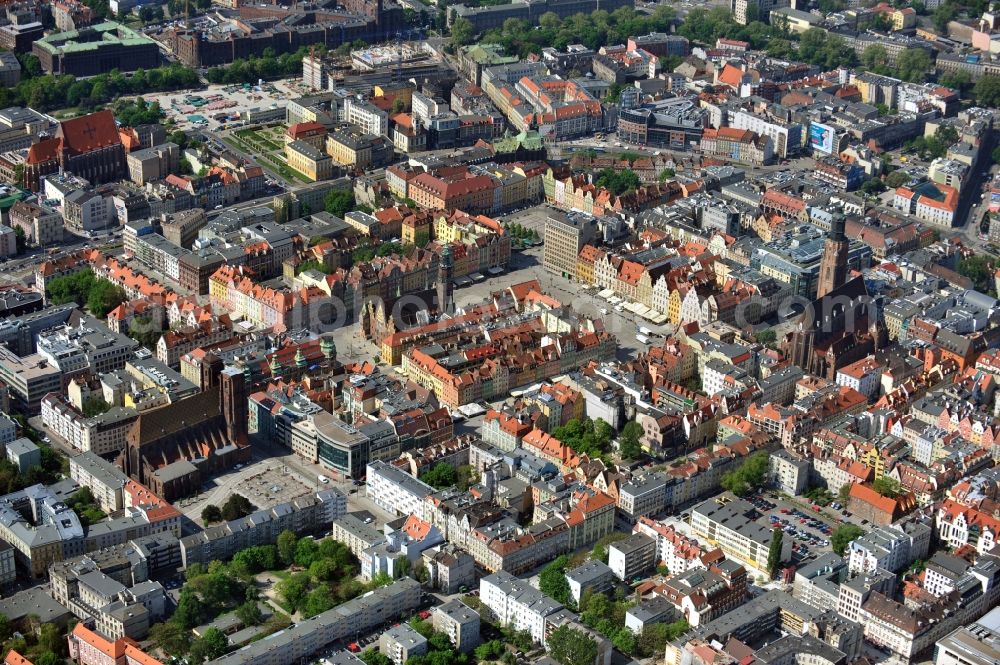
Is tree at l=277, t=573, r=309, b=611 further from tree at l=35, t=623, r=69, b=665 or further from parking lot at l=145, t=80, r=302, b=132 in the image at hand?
parking lot at l=145, t=80, r=302, b=132

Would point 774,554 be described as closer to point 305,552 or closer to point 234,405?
point 305,552

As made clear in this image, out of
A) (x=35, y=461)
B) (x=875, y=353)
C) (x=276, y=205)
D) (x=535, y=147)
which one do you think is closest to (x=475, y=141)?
(x=535, y=147)

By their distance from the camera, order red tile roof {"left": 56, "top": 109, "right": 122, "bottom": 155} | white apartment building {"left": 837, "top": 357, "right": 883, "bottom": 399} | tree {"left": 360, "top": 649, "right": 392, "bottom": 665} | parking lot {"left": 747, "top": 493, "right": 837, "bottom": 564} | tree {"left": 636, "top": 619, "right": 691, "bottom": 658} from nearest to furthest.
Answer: tree {"left": 360, "top": 649, "right": 392, "bottom": 665}, tree {"left": 636, "top": 619, "right": 691, "bottom": 658}, parking lot {"left": 747, "top": 493, "right": 837, "bottom": 564}, white apartment building {"left": 837, "top": 357, "right": 883, "bottom": 399}, red tile roof {"left": 56, "top": 109, "right": 122, "bottom": 155}

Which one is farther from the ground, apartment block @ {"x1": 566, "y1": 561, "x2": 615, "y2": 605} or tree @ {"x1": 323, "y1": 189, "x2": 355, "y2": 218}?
tree @ {"x1": 323, "y1": 189, "x2": 355, "y2": 218}

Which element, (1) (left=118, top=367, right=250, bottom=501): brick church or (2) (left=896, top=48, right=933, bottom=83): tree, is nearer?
(1) (left=118, top=367, right=250, bottom=501): brick church

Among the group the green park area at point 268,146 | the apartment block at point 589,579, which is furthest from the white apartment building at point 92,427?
the green park area at point 268,146

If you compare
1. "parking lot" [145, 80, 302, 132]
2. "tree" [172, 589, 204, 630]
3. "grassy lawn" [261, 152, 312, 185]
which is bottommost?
"tree" [172, 589, 204, 630]

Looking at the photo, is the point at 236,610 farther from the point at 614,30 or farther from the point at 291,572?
the point at 614,30

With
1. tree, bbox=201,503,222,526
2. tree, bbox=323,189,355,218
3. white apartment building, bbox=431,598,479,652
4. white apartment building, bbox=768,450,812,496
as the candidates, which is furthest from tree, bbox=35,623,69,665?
tree, bbox=323,189,355,218

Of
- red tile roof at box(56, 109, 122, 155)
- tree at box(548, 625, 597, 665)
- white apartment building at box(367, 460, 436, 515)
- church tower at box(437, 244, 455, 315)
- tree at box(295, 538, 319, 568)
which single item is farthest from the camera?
red tile roof at box(56, 109, 122, 155)
